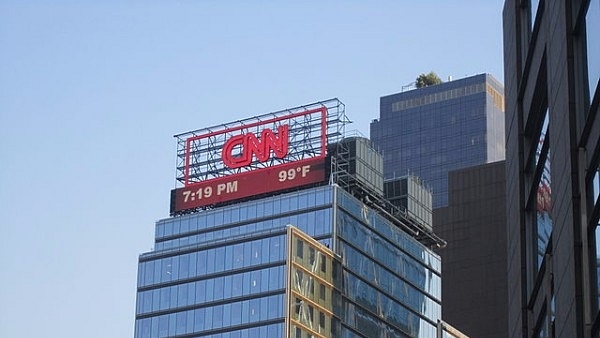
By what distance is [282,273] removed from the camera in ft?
522

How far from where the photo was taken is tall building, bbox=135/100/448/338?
160000 mm

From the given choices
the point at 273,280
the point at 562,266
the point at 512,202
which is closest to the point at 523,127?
the point at 512,202

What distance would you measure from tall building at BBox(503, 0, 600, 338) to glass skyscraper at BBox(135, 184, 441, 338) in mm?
103858

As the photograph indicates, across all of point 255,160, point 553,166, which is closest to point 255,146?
point 255,160

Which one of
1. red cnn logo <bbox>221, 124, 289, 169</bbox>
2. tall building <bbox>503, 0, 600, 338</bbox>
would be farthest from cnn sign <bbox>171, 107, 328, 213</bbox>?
tall building <bbox>503, 0, 600, 338</bbox>

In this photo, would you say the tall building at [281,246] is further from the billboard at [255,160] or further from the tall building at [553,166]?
the tall building at [553,166]

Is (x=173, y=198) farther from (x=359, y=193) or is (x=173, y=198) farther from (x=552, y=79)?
(x=552, y=79)

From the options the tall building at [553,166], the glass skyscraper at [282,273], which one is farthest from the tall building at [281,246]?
the tall building at [553,166]

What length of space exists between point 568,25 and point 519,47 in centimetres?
1173

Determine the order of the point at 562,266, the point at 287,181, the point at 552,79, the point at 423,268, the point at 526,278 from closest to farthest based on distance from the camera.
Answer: the point at 562,266 < the point at 552,79 < the point at 526,278 < the point at 287,181 < the point at 423,268

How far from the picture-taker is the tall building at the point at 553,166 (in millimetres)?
38156

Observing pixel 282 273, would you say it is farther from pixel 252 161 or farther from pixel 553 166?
pixel 553 166

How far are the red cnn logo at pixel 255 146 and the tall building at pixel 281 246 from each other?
0.16 m

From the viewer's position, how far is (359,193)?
576ft
